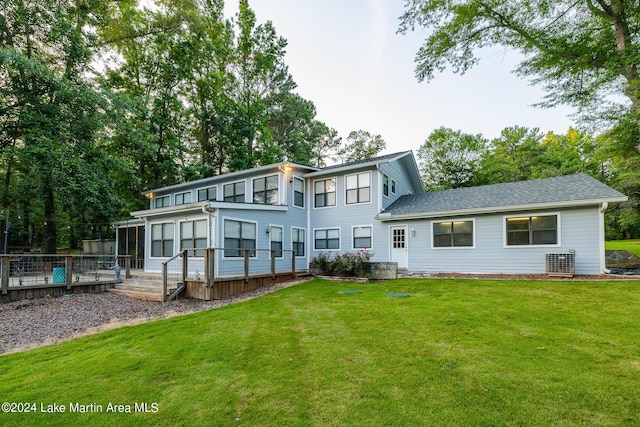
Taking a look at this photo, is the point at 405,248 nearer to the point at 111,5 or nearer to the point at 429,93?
the point at 429,93

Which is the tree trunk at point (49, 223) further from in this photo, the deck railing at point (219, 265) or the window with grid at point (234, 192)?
the deck railing at point (219, 265)

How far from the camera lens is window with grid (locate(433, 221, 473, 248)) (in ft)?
37.7

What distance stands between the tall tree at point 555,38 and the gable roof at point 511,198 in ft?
11.6

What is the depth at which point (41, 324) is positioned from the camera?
6508 mm

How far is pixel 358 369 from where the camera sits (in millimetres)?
3400

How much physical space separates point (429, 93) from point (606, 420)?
18.5 m

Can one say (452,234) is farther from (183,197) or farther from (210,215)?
(183,197)

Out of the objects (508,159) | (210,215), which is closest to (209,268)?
(210,215)

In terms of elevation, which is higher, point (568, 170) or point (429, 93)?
point (429, 93)

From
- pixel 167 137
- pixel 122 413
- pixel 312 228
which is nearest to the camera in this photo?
pixel 122 413

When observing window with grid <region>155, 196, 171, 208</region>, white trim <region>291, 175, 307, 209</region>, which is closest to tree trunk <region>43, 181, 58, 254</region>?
window with grid <region>155, 196, 171, 208</region>

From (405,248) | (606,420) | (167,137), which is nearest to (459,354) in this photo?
(606,420)

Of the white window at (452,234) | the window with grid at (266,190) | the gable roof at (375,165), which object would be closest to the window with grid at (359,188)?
the gable roof at (375,165)

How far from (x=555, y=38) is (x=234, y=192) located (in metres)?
16.2
